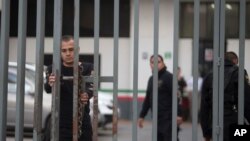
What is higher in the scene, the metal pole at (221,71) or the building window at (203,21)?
the building window at (203,21)

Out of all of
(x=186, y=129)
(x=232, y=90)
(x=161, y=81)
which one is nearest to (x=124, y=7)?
(x=186, y=129)

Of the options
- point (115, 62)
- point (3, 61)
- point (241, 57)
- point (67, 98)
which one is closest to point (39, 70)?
point (3, 61)

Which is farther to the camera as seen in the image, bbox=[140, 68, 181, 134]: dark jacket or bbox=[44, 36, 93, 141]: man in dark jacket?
bbox=[140, 68, 181, 134]: dark jacket

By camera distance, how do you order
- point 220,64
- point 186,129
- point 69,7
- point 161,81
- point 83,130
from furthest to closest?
point 69,7 → point 186,129 → point 161,81 → point 83,130 → point 220,64

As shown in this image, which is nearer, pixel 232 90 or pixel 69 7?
pixel 232 90

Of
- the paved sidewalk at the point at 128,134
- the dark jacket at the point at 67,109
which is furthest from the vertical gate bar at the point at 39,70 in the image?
the paved sidewalk at the point at 128,134

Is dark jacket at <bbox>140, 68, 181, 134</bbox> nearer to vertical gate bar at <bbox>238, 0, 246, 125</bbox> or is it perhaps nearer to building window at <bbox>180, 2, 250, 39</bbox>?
Answer: vertical gate bar at <bbox>238, 0, 246, 125</bbox>

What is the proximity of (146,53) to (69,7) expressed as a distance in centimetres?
318

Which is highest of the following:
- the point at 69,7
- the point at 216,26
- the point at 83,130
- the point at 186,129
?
the point at 69,7

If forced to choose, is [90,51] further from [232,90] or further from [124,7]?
[232,90]

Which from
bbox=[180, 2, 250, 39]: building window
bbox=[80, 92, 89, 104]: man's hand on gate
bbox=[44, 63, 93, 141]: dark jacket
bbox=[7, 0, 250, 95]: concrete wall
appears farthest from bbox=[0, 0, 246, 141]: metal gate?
bbox=[7, 0, 250, 95]: concrete wall

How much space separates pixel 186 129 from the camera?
17.4 meters

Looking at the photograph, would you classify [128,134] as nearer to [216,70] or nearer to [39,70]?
[39,70]

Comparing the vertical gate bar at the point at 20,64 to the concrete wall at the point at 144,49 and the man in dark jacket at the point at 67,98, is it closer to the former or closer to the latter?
the man in dark jacket at the point at 67,98
